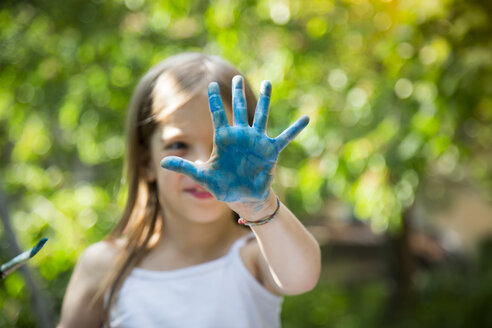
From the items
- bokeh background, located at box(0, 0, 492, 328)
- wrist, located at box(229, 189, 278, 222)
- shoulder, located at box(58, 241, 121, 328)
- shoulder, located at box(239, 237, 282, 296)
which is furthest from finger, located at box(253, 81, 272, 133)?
bokeh background, located at box(0, 0, 492, 328)

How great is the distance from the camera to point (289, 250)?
3.51 ft

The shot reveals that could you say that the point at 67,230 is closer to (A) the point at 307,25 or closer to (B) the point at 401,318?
(A) the point at 307,25

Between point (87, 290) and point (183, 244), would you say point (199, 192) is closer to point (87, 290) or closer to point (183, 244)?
point (183, 244)

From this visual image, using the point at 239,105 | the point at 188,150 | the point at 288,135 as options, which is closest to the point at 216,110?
the point at 239,105

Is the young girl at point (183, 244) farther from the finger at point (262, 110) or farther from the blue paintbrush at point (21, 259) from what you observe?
the blue paintbrush at point (21, 259)

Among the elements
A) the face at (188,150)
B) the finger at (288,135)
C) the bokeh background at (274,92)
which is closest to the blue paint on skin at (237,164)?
the finger at (288,135)

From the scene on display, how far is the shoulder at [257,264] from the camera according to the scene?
Answer: 127 centimetres

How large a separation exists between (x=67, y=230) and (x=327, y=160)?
5.09ft

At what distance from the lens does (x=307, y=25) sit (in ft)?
8.66

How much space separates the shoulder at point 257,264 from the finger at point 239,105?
0.46m

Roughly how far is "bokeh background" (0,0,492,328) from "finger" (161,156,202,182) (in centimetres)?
97

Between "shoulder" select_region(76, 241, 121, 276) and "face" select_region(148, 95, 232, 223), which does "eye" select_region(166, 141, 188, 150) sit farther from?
"shoulder" select_region(76, 241, 121, 276)

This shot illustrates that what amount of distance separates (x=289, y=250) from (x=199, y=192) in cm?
31

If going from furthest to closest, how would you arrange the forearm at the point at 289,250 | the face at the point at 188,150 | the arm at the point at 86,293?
1. the arm at the point at 86,293
2. the face at the point at 188,150
3. the forearm at the point at 289,250
